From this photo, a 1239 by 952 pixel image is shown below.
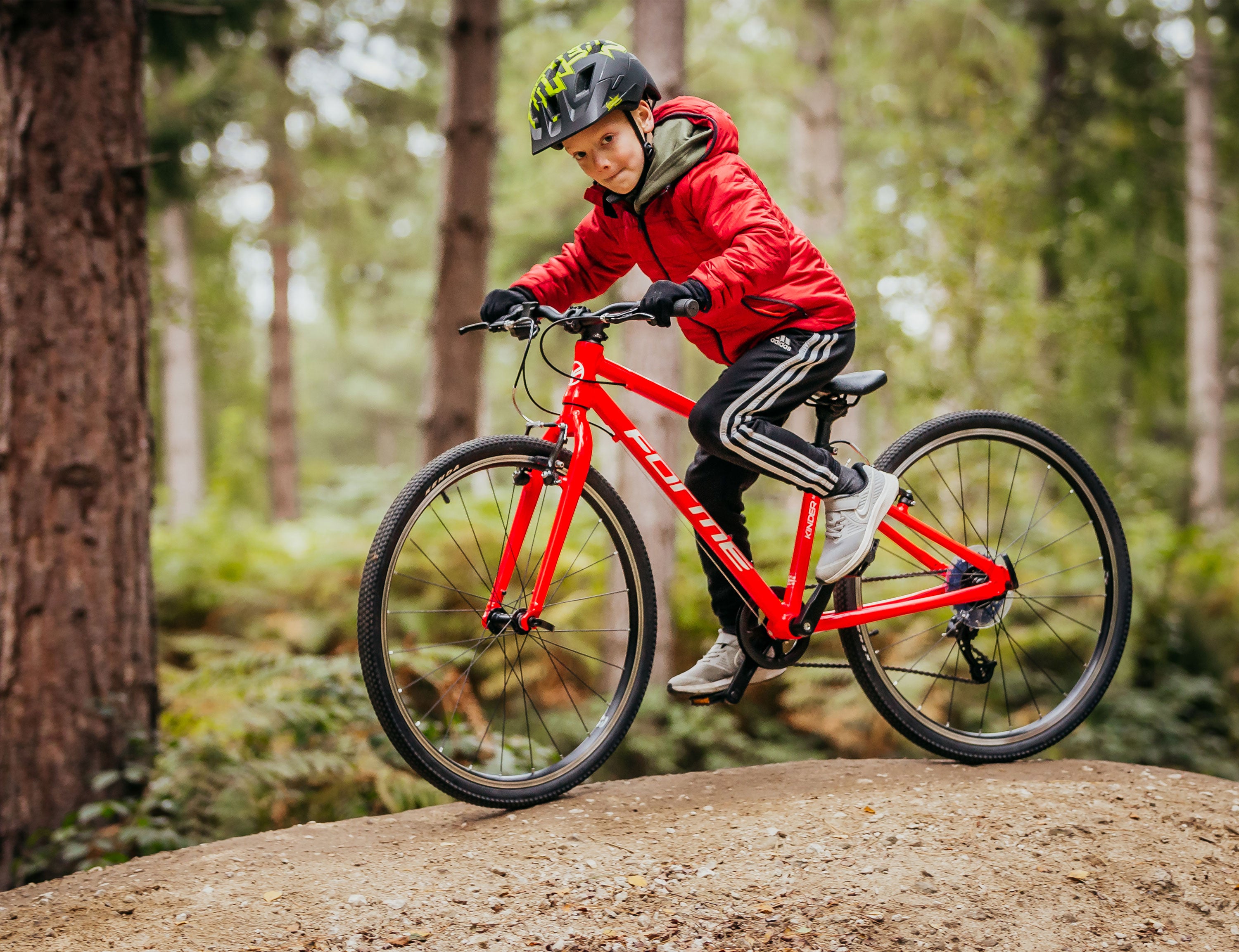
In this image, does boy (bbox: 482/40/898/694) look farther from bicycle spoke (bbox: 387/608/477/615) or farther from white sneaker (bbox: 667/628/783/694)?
bicycle spoke (bbox: 387/608/477/615)

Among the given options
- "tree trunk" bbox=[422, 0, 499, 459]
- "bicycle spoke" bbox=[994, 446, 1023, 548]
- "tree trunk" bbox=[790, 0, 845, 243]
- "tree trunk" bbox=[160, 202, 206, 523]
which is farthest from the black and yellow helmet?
"tree trunk" bbox=[160, 202, 206, 523]

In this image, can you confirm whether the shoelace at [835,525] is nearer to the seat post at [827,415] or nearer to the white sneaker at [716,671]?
the seat post at [827,415]

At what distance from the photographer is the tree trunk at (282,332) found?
12.1m

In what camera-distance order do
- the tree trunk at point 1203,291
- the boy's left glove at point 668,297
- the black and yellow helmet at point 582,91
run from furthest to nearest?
the tree trunk at point 1203,291 → the black and yellow helmet at point 582,91 → the boy's left glove at point 668,297

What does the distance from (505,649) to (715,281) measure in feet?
5.44

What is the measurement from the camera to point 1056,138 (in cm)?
1159

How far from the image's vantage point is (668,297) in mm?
2455

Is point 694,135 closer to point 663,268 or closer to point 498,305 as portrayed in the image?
point 663,268

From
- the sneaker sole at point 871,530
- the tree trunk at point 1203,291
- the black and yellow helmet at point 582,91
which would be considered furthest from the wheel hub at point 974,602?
the tree trunk at point 1203,291

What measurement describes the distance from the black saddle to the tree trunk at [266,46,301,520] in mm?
10854

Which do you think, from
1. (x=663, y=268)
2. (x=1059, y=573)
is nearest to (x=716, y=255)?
(x=663, y=268)

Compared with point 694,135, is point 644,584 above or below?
A: below

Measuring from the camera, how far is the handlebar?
258 cm

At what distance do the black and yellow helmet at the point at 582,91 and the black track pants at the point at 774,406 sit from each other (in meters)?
0.82
